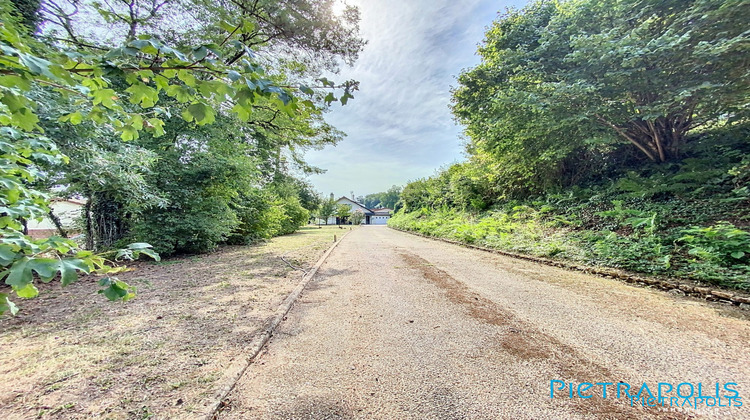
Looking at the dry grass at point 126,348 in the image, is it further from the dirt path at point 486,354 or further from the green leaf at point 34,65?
the green leaf at point 34,65

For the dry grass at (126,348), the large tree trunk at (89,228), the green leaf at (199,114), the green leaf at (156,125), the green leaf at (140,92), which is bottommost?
the dry grass at (126,348)

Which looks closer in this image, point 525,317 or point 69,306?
point 525,317

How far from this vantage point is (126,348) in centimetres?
251

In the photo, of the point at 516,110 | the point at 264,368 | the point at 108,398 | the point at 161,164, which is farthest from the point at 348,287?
the point at 516,110

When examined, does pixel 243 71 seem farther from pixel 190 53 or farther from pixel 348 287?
pixel 348 287

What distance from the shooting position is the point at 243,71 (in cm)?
130

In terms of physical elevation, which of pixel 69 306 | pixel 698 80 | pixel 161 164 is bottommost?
pixel 69 306

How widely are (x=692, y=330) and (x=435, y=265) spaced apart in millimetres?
4338

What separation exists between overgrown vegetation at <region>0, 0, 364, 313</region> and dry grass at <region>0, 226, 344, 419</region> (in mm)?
944

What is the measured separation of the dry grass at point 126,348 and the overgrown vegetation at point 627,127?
21.8ft

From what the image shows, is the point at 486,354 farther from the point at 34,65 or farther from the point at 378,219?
the point at 378,219

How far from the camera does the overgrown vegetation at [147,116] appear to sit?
1065mm

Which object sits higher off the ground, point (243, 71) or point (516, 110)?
point (516, 110)

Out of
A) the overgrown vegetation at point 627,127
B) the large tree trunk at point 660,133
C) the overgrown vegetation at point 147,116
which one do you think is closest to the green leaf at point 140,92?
the overgrown vegetation at point 147,116
